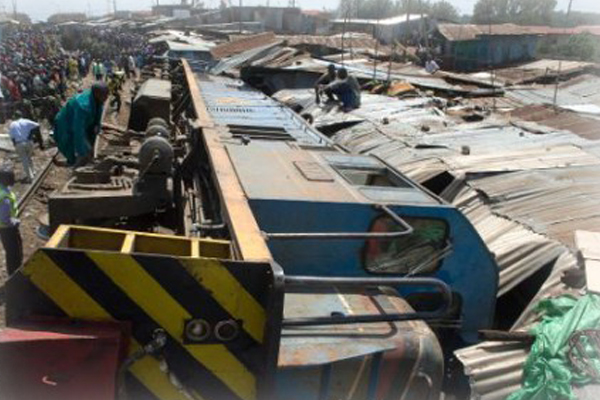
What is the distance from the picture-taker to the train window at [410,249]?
380 centimetres

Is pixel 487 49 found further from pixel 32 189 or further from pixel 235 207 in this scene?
pixel 235 207

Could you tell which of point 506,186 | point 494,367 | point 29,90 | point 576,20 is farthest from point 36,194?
point 576,20

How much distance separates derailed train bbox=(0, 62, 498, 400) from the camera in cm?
211

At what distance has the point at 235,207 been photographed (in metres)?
3.45

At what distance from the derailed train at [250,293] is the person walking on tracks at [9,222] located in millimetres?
2000

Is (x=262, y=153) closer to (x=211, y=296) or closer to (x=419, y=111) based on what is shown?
(x=211, y=296)

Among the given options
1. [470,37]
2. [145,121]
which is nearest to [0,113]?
[145,121]

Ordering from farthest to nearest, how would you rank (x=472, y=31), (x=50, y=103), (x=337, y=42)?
1. (x=472, y=31)
2. (x=337, y=42)
3. (x=50, y=103)

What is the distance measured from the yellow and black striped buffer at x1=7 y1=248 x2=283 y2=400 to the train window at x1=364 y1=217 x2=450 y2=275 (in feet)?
5.09

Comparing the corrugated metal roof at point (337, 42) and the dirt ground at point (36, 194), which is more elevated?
the corrugated metal roof at point (337, 42)

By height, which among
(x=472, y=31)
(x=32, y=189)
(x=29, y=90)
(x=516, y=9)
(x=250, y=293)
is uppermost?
(x=516, y=9)

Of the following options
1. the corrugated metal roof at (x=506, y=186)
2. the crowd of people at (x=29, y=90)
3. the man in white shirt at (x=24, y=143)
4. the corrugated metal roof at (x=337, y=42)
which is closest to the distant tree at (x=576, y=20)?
the corrugated metal roof at (x=337, y=42)

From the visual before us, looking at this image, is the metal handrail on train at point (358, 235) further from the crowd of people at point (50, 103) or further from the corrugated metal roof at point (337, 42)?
the corrugated metal roof at point (337, 42)

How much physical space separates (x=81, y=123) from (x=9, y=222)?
1.41m
